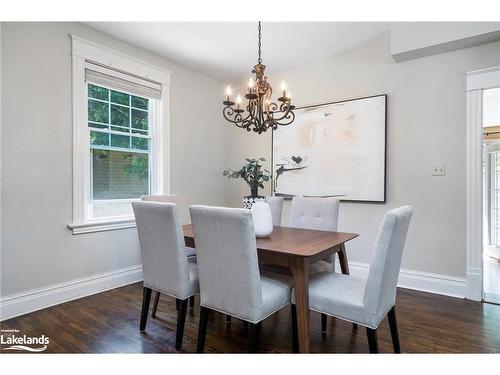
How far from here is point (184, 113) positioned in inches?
152

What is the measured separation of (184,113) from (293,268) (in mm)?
2763

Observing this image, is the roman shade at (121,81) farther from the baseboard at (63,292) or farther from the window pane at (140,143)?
the baseboard at (63,292)

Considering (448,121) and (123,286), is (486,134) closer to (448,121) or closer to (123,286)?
(448,121)

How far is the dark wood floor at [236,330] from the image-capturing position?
1.99 metres

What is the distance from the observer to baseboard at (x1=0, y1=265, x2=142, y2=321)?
2.42 meters

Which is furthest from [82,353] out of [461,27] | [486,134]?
[486,134]

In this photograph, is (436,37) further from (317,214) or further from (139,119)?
(139,119)

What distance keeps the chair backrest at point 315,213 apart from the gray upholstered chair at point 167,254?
3.69 ft

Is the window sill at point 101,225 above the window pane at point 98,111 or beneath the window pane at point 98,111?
beneath

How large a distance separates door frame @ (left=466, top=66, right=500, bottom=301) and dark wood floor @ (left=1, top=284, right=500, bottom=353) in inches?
9.0

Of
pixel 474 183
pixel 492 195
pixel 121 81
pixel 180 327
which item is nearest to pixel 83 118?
pixel 121 81

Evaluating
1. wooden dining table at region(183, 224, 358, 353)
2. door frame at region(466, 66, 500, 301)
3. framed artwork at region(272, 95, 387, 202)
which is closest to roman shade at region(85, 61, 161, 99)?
framed artwork at region(272, 95, 387, 202)

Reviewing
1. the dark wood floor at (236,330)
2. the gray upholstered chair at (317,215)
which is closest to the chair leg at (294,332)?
the dark wood floor at (236,330)

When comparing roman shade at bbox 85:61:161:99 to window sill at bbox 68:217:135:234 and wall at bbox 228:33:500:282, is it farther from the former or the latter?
wall at bbox 228:33:500:282
